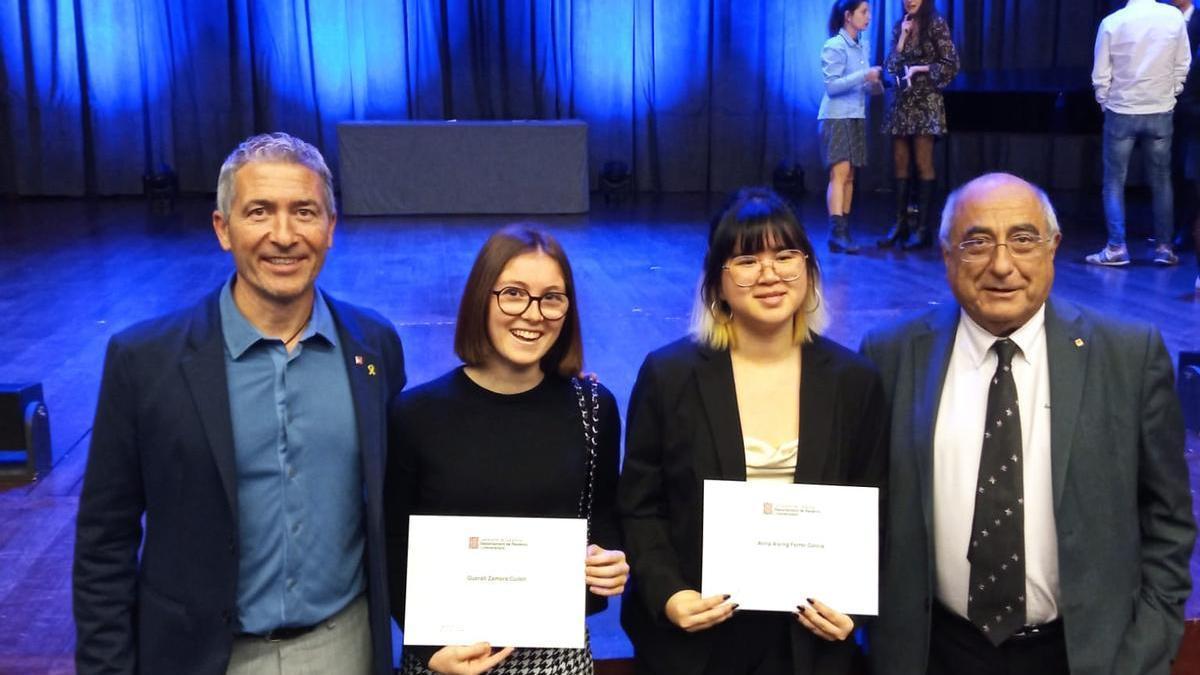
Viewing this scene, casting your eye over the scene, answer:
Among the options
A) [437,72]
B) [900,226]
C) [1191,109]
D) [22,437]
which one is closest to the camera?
[22,437]

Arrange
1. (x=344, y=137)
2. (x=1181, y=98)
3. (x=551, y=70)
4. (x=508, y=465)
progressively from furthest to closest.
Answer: (x=551, y=70) < (x=344, y=137) < (x=1181, y=98) < (x=508, y=465)

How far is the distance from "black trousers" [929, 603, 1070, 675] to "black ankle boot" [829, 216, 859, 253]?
5786mm

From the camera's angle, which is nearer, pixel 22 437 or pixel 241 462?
pixel 241 462

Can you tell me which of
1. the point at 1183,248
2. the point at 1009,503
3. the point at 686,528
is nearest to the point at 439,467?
the point at 686,528

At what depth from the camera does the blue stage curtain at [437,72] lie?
11.7 metres

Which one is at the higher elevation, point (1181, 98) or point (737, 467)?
point (1181, 98)

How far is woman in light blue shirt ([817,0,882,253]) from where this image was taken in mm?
7434

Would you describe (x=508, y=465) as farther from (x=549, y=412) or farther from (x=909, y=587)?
(x=909, y=587)

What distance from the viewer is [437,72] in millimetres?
12141

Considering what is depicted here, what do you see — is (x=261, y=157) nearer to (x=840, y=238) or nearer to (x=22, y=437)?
(x=22, y=437)

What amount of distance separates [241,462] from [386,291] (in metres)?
4.62

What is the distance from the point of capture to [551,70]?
12.3m

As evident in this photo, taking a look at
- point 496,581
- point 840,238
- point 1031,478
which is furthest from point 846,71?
point 496,581

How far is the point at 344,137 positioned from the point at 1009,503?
8.70 m
